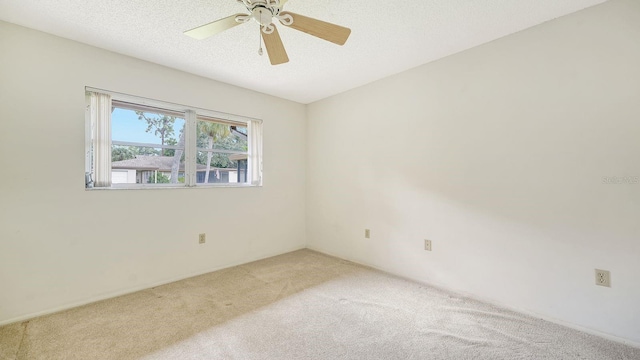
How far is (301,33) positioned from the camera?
7.00 ft

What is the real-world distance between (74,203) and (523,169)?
12.9 feet

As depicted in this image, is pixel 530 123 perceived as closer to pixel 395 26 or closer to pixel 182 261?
pixel 395 26

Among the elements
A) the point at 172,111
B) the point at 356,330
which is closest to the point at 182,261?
the point at 172,111

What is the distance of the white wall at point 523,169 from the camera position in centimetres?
177

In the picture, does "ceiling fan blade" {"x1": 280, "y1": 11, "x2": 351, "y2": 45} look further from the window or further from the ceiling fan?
the window

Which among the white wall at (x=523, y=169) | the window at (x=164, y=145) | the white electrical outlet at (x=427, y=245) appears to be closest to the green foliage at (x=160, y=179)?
the window at (x=164, y=145)


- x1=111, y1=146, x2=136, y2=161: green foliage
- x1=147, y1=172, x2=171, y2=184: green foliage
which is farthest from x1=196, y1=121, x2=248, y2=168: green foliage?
x1=111, y1=146, x2=136, y2=161: green foliage

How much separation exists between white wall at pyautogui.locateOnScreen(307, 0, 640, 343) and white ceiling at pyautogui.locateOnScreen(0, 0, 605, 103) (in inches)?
11.1

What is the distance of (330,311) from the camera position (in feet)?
7.18

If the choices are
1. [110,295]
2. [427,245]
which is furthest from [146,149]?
[427,245]

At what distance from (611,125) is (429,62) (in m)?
1.55

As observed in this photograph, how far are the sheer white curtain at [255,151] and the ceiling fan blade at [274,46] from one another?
178cm

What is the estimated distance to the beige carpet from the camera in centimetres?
167

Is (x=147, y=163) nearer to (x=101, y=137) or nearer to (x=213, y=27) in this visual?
(x=101, y=137)
